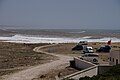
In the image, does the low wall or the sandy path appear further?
the sandy path

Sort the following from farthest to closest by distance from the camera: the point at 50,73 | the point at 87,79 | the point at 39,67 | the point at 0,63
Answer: the point at 0,63
the point at 39,67
the point at 50,73
the point at 87,79

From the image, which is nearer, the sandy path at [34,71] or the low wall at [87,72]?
the low wall at [87,72]

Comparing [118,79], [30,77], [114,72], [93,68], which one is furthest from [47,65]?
[118,79]

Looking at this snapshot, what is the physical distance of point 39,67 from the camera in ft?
110

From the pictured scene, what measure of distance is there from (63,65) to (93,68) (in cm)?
1091

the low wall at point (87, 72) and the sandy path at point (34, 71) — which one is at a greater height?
the low wall at point (87, 72)

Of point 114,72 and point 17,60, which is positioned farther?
point 17,60

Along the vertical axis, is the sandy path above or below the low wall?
below

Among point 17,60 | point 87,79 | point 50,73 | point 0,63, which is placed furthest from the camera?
point 17,60

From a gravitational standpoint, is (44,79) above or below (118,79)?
below

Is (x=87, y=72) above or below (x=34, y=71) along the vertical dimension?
above

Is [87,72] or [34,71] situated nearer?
[87,72]

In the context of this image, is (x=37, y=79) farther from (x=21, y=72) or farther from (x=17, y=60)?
(x=17, y=60)

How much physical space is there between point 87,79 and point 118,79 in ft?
7.41
